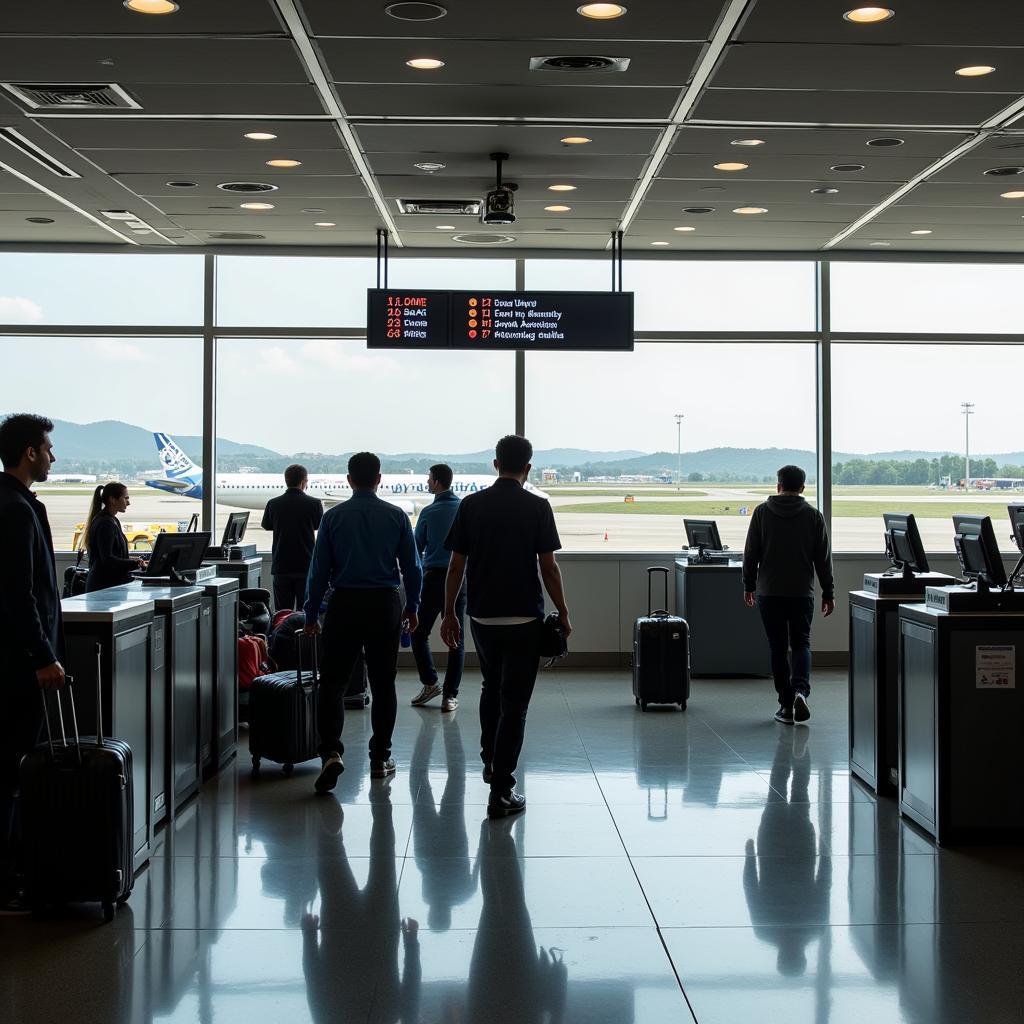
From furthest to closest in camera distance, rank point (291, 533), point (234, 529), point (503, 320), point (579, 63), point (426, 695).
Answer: point (234, 529), point (503, 320), point (291, 533), point (426, 695), point (579, 63)

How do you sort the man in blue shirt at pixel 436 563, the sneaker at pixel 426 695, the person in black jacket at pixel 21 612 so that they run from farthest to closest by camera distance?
1. the sneaker at pixel 426 695
2. the man in blue shirt at pixel 436 563
3. the person in black jacket at pixel 21 612

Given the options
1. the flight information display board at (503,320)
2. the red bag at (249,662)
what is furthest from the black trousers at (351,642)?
the flight information display board at (503,320)

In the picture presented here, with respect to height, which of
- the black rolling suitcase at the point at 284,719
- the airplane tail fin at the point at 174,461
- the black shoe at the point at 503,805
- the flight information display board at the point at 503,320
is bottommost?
the black shoe at the point at 503,805

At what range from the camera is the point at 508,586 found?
213 inches

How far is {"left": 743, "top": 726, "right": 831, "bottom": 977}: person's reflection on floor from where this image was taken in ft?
13.0

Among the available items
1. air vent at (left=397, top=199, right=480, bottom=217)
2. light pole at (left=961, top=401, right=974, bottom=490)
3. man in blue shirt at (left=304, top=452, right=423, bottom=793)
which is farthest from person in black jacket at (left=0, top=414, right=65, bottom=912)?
light pole at (left=961, top=401, right=974, bottom=490)

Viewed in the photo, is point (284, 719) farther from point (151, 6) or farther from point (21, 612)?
point (151, 6)

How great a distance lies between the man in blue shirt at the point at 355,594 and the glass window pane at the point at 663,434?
497 centimetres

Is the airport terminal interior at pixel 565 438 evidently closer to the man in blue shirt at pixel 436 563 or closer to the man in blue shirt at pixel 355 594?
the man in blue shirt at pixel 436 563

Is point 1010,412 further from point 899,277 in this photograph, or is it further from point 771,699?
point 771,699

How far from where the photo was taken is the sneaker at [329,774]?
595 cm

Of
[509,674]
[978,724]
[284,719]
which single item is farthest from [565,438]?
[978,724]

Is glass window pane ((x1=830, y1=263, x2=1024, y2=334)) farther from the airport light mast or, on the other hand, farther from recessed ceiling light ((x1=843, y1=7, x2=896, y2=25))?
recessed ceiling light ((x1=843, y1=7, x2=896, y2=25))

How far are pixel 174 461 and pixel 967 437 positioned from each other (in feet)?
23.5
